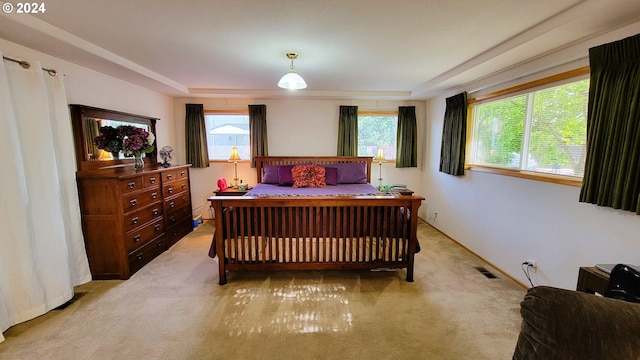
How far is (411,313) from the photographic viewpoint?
2.12 meters

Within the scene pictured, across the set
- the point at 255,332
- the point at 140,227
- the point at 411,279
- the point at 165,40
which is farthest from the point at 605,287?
the point at 140,227

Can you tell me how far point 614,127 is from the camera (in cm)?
176

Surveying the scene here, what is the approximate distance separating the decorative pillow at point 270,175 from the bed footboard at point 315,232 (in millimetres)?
1726

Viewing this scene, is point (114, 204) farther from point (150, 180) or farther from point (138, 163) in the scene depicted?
point (138, 163)

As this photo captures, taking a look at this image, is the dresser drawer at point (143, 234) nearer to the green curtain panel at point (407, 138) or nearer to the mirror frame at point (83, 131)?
the mirror frame at point (83, 131)

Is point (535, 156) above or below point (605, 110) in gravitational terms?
below

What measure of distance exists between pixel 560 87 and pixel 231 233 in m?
3.40

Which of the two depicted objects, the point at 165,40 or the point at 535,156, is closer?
the point at 165,40

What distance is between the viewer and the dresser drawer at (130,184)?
2.62 metres

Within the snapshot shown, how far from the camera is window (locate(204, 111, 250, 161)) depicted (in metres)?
4.66

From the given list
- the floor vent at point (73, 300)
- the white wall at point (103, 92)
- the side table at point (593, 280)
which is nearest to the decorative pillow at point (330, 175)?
the white wall at point (103, 92)

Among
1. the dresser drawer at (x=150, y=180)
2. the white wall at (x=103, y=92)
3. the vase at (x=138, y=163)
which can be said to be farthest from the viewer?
the vase at (x=138, y=163)

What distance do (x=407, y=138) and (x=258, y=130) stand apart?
274cm

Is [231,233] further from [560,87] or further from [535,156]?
[560,87]
